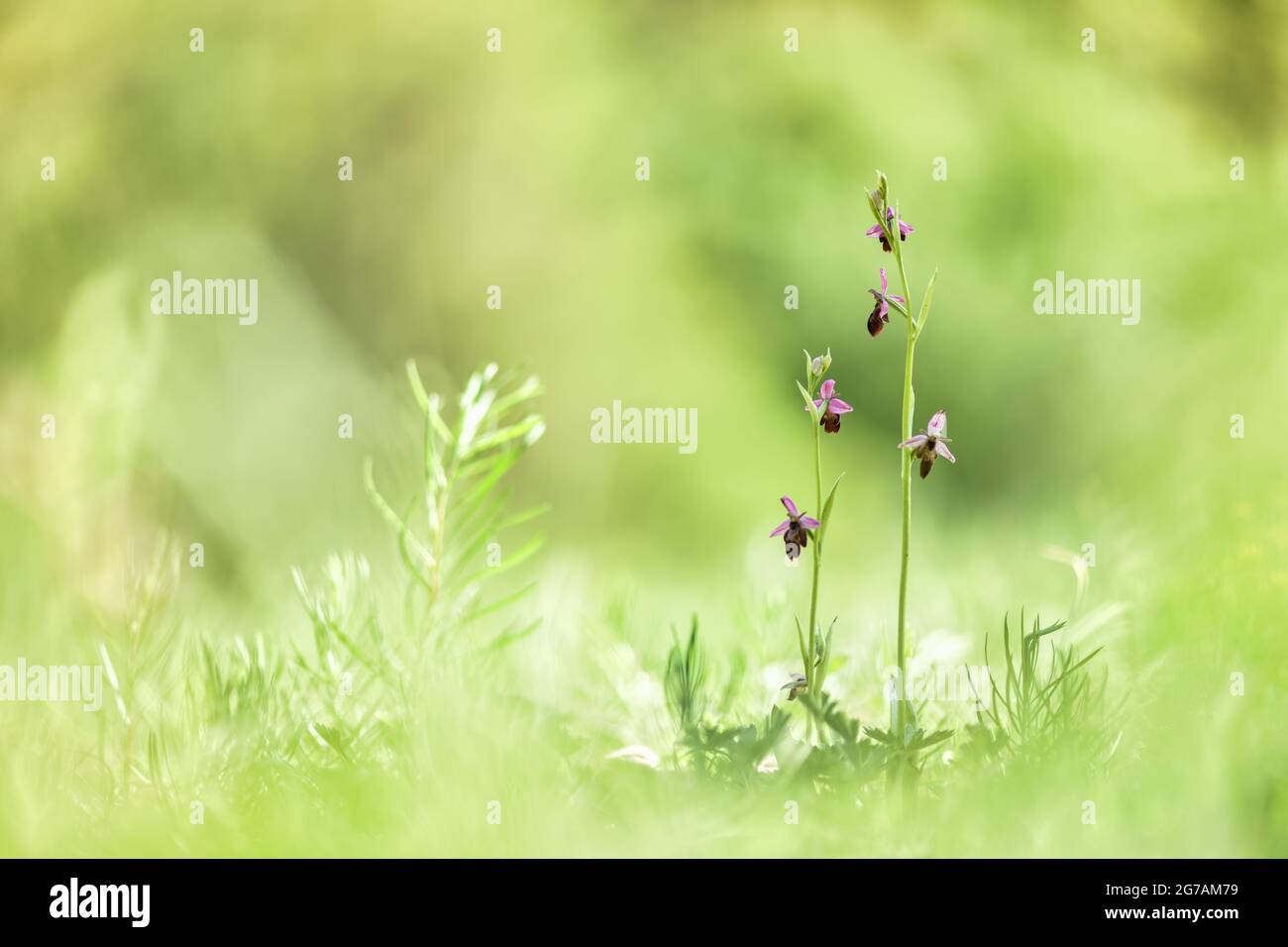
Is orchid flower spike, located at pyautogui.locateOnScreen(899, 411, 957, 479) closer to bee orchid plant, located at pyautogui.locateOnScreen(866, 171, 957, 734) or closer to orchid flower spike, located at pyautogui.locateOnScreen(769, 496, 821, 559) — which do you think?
bee orchid plant, located at pyautogui.locateOnScreen(866, 171, 957, 734)

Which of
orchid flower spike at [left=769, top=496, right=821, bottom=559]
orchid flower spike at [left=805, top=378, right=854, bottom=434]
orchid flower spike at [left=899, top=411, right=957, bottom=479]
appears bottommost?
orchid flower spike at [left=769, top=496, right=821, bottom=559]

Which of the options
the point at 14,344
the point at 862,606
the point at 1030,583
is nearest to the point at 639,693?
the point at 862,606

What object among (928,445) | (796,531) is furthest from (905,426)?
(796,531)

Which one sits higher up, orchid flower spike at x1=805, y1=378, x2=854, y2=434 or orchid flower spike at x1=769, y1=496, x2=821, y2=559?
orchid flower spike at x1=805, y1=378, x2=854, y2=434

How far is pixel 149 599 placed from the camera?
1.04 meters

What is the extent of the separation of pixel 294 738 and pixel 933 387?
106 inches

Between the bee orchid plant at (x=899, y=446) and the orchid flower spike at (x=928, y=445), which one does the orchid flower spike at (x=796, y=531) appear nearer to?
the bee orchid plant at (x=899, y=446)

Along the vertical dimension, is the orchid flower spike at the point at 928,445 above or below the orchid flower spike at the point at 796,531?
above

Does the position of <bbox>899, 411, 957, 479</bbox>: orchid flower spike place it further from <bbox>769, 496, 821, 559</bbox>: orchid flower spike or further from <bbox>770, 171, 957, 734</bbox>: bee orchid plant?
<bbox>769, 496, 821, 559</bbox>: orchid flower spike

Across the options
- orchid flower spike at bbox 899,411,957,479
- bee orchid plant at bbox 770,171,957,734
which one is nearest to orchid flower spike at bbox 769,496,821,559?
bee orchid plant at bbox 770,171,957,734

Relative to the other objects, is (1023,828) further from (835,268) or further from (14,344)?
(835,268)

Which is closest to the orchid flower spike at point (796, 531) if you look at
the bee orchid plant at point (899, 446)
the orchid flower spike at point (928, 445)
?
the bee orchid plant at point (899, 446)

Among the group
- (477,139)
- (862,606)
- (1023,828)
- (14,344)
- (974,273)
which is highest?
(477,139)

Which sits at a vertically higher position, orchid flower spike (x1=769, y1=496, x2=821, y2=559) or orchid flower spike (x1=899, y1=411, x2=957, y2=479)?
orchid flower spike (x1=899, y1=411, x2=957, y2=479)
